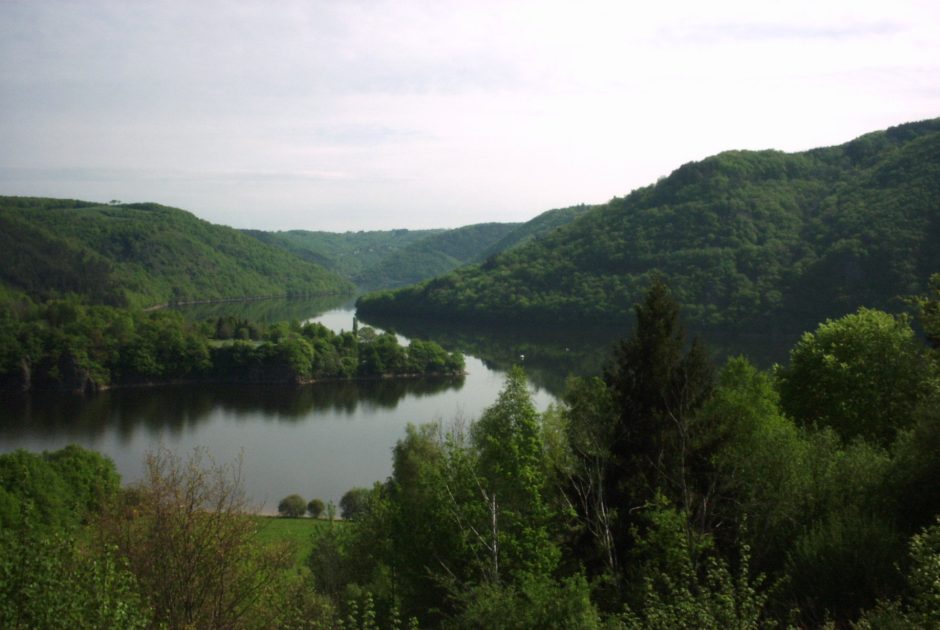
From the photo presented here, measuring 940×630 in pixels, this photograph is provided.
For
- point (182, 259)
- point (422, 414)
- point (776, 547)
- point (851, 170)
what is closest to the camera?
point (776, 547)

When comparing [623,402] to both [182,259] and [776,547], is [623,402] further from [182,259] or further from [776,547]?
[182,259]

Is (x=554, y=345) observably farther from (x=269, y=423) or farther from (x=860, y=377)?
(x=860, y=377)

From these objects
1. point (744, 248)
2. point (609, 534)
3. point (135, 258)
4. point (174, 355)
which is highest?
point (135, 258)

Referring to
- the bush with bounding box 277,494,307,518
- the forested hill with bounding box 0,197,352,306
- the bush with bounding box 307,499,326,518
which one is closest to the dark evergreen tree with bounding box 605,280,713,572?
the bush with bounding box 307,499,326,518

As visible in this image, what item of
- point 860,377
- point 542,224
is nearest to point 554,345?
point 860,377

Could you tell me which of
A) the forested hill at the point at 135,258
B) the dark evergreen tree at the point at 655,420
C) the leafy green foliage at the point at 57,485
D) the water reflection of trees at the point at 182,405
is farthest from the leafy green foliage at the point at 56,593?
the forested hill at the point at 135,258

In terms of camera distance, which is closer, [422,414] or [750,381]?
[750,381]

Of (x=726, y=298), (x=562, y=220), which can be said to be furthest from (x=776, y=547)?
(x=562, y=220)

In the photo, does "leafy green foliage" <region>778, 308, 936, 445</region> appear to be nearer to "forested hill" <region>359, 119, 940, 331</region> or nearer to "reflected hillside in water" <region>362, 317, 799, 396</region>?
"reflected hillside in water" <region>362, 317, 799, 396</region>
